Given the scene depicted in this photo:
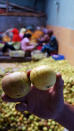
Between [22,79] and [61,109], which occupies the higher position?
[22,79]

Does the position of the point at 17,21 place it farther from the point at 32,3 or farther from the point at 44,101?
the point at 44,101

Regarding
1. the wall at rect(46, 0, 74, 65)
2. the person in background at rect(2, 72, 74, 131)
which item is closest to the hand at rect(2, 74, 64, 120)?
the person in background at rect(2, 72, 74, 131)

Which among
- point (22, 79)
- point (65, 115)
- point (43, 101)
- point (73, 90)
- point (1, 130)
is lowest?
point (1, 130)

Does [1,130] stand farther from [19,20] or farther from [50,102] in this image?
[19,20]

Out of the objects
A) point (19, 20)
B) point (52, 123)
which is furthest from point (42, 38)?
point (52, 123)

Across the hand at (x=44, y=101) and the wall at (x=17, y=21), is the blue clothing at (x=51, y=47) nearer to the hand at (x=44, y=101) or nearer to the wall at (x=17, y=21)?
the wall at (x=17, y=21)

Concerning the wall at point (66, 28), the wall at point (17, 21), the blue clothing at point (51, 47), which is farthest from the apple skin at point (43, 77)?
the wall at point (17, 21)

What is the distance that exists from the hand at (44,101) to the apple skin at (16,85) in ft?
0.24

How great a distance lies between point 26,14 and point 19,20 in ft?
1.15

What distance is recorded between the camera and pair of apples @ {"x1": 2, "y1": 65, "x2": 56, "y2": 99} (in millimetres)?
909

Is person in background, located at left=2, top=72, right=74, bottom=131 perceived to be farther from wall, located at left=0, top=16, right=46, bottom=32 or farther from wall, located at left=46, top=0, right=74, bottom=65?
wall, located at left=0, top=16, right=46, bottom=32

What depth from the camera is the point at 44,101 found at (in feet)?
3.34

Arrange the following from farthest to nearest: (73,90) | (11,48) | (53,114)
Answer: (11,48) < (73,90) < (53,114)

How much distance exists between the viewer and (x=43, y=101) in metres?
1.02
